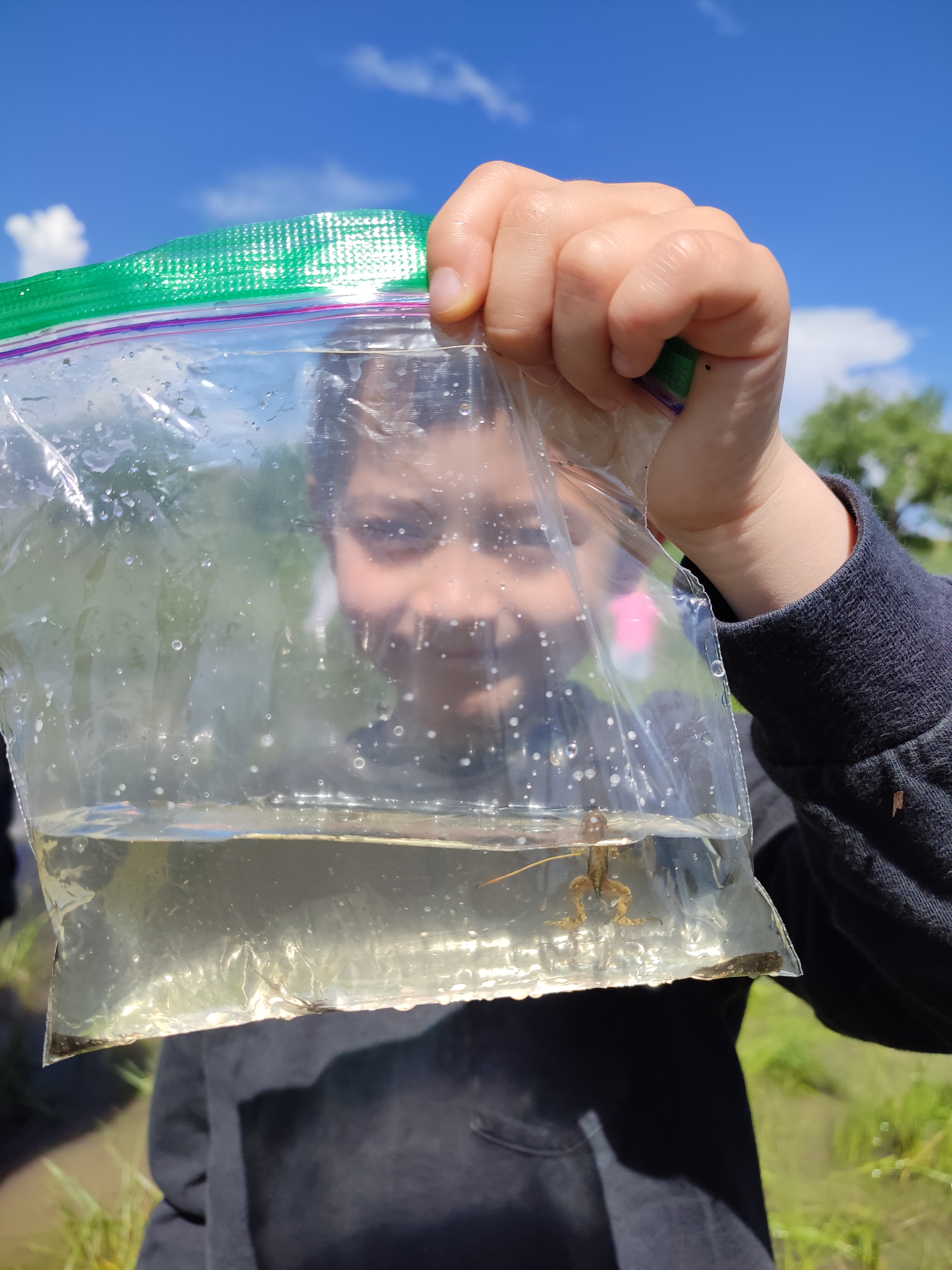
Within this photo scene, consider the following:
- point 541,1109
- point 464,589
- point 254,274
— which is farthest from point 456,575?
point 541,1109

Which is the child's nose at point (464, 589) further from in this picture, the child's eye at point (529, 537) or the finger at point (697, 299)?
the finger at point (697, 299)

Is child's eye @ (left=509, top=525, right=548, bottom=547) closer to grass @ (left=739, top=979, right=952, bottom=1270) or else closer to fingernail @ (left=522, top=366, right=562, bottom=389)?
fingernail @ (left=522, top=366, right=562, bottom=389)

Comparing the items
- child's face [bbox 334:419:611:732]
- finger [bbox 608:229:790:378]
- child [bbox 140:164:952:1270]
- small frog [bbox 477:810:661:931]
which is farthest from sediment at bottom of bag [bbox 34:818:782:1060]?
finger [bbox 608:229:790:378]

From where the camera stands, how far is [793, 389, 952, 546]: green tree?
1018 inches

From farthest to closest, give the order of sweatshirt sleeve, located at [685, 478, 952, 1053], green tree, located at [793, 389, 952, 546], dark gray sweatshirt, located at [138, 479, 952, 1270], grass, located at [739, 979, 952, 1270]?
green tree, located at [793, 389, 952, 546]
grass, located at [739, 979, 952, 1270]
dark gray sweatshirt, located at [138, 479, 952, 1270]
sweatshirt sleeve, located at [685, 478, 952, 1053]

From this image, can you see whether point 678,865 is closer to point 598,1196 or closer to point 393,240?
point 393,240

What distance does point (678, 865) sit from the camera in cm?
52

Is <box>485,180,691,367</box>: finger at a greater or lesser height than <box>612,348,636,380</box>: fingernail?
greater

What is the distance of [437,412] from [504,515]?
3.4 inches

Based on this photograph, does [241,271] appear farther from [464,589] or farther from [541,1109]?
[541,1109]

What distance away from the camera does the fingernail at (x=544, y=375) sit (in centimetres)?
53

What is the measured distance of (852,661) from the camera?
2.03ft

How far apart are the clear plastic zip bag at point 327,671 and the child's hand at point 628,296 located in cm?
3

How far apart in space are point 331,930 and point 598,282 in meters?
0.45
